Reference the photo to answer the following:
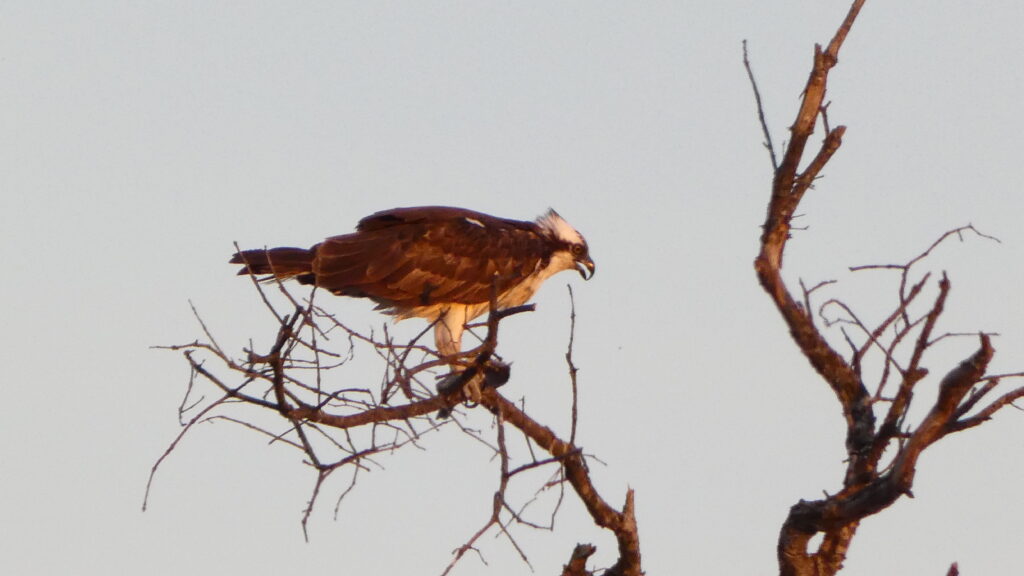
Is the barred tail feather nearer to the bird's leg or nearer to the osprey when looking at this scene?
the osprey

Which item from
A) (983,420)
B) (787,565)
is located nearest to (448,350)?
(787,565)

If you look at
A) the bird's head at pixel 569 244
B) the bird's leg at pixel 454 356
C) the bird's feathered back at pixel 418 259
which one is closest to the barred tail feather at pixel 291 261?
the bird's feathered back at pixel 418 259

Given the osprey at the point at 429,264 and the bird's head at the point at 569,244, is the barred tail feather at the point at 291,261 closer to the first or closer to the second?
the osprey at the point at 429,264

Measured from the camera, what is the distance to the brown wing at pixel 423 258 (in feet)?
29.7

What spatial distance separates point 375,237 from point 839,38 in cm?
472

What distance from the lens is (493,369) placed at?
628 cm

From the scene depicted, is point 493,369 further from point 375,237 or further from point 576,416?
point 375,237

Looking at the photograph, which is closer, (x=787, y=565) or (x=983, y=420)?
(x=983, y=420)

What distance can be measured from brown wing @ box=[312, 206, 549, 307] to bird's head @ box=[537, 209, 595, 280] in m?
0.46

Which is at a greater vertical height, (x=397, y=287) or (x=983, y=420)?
(x=397, y=287)

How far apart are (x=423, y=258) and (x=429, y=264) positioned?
6cm

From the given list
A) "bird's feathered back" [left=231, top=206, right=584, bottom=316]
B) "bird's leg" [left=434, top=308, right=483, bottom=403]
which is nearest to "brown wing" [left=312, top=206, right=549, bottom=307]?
"bird's feathered back" [left=231, top=206, right=584, bottom=316]

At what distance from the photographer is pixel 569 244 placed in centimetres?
1024

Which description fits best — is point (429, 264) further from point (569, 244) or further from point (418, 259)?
point (569, 244)
